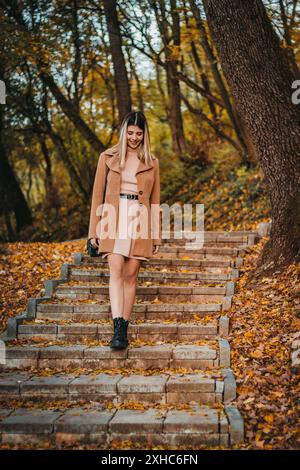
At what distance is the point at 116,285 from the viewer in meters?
6.36

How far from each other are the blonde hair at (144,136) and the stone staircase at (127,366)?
6.22 feet

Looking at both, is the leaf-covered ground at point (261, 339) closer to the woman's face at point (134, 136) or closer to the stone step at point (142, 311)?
the stone step at point (142, 311)

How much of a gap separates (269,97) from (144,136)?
7.35 feet

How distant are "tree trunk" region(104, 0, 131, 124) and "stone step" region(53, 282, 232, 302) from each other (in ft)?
23.7

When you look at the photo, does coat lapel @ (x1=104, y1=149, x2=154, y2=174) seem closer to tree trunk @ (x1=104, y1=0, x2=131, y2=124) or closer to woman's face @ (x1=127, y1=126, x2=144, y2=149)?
woman's face @ (x1=127, y1=126, x2=144, y2=149)

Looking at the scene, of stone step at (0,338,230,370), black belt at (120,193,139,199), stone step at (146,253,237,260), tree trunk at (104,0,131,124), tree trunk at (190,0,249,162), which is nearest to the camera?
stone step at (0,338,230,370)

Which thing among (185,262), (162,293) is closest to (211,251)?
(185,262)

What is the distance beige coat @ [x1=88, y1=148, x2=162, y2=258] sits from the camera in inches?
252

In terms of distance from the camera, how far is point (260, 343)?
6297 mm

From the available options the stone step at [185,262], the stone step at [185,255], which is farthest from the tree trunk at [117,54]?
the stone step at [185,262]

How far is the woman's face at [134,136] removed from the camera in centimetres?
643

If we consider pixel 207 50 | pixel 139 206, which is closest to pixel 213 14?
pixel 139 206

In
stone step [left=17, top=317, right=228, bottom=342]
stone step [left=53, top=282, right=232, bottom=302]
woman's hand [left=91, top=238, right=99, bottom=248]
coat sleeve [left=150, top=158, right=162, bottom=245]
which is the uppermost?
coat sleeve [left=150, top=158, right=162, bottom=245]

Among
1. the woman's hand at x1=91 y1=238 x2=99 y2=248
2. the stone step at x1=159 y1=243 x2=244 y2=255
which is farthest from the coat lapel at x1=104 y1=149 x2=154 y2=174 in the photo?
the stone step at x1=159 y1=243 x2=244 y2=255
